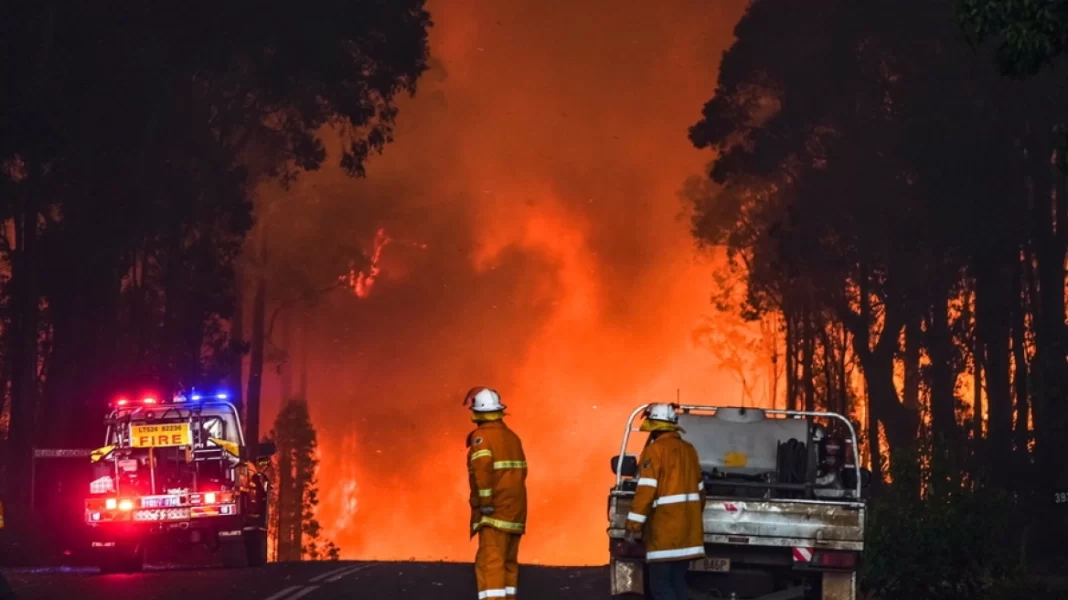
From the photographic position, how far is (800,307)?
186 ft

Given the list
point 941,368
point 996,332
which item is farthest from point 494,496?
point 941,368

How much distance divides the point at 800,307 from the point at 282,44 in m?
21.9

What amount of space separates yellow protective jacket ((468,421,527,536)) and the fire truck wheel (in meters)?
12.0

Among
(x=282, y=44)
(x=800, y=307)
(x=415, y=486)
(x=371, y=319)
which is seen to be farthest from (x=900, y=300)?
(x=415, y=486)

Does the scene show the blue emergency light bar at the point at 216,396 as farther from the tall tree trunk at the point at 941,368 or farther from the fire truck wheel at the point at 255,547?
the tall tree trunk at the point at 941,368

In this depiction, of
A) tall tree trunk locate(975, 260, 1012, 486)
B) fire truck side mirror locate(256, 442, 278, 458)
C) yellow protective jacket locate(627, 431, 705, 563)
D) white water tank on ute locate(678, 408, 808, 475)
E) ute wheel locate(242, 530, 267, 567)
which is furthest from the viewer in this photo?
tall tree trunk locate(975, 260, 1012, 486)

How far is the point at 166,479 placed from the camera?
22.6 metres

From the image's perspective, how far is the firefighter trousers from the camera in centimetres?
1227

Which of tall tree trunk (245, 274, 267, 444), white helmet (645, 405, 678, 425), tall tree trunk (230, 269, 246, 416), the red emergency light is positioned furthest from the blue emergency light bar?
tall tree trunk (245, 274, 267, 444)

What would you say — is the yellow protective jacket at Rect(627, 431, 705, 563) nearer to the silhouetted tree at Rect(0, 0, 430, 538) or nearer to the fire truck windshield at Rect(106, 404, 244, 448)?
the fire truck windshield at Rect(106, 404, 244, 448)

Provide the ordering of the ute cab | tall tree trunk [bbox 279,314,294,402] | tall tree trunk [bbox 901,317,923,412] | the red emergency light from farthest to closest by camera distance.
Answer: tall tree trunk [bbox 279,314,294,402], tall tree trunk [bbox 901,317,923,412], the red emergency light, the ute cab

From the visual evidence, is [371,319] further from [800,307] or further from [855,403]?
[800,307]

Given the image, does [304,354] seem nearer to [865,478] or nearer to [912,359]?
[912,359]

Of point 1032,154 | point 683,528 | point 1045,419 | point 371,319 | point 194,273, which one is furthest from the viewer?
point 371,319
